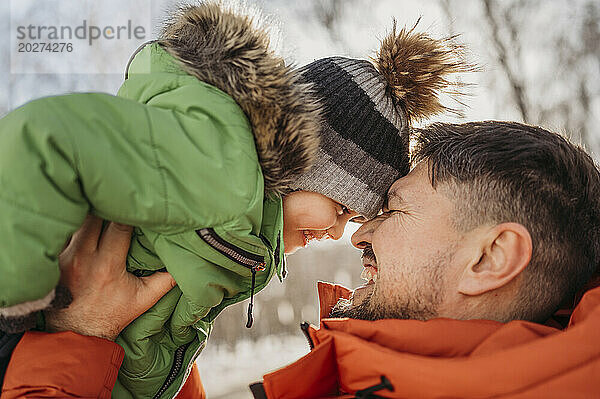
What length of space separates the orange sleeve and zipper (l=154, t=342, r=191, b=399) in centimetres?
25

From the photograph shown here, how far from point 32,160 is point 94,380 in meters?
0.63

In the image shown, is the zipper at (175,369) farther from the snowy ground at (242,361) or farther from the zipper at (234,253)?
the snowy ground at (242,361)

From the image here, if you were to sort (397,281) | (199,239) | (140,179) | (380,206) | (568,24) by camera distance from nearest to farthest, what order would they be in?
(140,179) → (199,239) → (397,281) → (380,206) → (568,24)

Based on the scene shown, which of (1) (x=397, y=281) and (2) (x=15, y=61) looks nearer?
(1) (x=397, y=281)

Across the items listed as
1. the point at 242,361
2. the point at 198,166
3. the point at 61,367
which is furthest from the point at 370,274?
the point at 242,361

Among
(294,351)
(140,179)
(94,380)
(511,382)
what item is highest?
(140,179)

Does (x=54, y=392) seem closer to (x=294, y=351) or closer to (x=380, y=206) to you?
(x=380, y=206)

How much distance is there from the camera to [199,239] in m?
1.54

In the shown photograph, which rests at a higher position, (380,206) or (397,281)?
(380,206)

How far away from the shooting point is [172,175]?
1.48m

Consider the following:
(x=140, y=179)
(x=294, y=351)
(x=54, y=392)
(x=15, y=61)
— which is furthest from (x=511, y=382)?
(x=15, y=61)

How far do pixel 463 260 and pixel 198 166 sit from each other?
2.68 feet

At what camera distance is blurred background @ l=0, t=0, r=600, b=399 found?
14.6 ft

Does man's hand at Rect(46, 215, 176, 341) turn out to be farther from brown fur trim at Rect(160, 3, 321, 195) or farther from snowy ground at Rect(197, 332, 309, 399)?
→ snowy ground at Rect(197, 332, 309, 399)
